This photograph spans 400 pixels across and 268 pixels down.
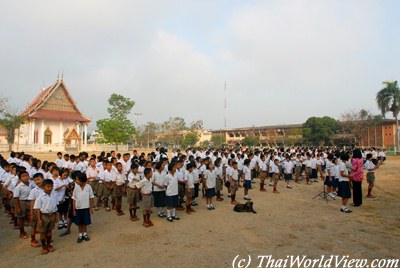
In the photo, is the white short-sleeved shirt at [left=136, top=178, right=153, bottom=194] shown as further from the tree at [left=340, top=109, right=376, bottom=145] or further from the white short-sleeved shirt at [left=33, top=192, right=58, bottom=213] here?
the tree at [left=340, top=109, right=376, bottom=145]

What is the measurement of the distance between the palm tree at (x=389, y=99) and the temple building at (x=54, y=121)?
42810 millimetres

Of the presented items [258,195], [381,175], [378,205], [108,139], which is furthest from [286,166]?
[108,139]

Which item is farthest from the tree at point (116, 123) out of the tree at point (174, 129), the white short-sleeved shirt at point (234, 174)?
the white short-sleeved shirt at point (234, 174)

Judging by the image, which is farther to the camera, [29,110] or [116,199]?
[29,110]

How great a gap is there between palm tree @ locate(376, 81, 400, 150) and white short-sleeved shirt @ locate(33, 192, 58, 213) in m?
42.0

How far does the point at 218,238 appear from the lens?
5.44 meters

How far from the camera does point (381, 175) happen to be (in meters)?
15.6

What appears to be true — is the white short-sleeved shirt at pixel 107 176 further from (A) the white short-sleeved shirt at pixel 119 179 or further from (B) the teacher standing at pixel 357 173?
(B) the teacher standing at pixel 357 173

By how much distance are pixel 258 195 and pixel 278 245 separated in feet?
16.9

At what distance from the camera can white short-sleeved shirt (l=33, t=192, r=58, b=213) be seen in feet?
15.8

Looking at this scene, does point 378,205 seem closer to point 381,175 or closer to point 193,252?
point 193,252

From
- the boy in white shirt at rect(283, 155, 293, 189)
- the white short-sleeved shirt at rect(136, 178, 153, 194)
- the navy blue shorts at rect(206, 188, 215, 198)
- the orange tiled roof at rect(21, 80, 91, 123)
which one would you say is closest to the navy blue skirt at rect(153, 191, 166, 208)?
the white short-sleeved shirt at rect(136, 178, 153, 194)

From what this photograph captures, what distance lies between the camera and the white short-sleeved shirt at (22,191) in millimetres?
5702

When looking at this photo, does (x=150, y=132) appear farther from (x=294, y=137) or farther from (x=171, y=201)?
(x=171, y=201)
